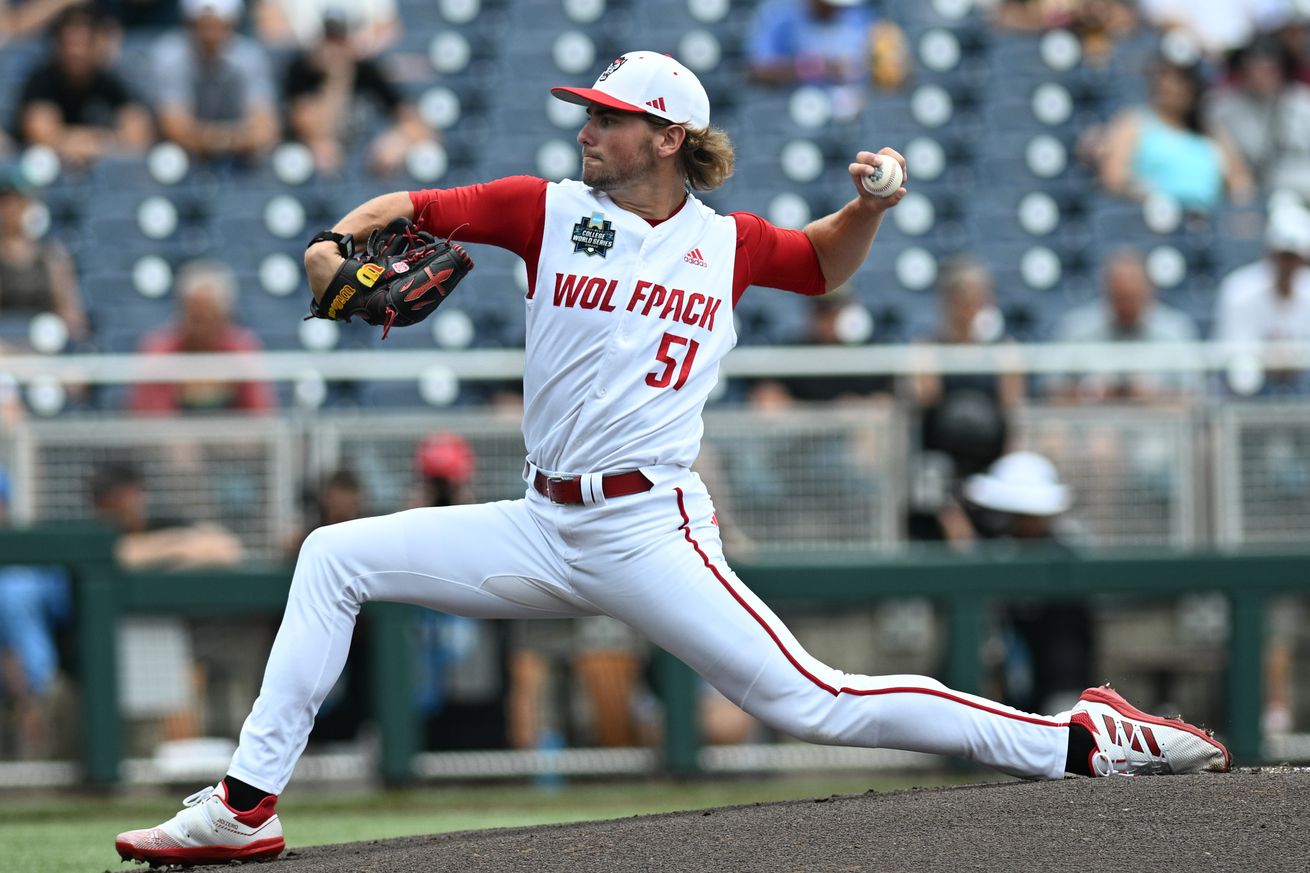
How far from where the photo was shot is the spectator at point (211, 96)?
10.8 m

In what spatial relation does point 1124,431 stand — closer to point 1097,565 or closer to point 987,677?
point 1097,565

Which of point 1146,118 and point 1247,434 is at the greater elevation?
point 1146,118

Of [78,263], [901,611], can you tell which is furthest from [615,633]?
[78,263]

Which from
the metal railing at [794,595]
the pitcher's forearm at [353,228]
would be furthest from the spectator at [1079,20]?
the pitcher's forearm at [353,228]

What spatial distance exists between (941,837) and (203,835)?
176 cm

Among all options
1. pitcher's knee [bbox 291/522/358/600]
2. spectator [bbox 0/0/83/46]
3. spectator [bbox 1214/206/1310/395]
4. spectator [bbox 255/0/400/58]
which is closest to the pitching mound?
pitcher's knee [bbox 291/522/358/600]

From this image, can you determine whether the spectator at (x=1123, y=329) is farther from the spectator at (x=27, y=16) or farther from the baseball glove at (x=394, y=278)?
the spectator at (x=27, y=16)

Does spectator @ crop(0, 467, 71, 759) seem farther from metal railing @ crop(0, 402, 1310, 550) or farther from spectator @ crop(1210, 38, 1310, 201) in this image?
spectator @ crop(1210, 38, 1310, 201)

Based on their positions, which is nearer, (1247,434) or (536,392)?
(536,392)

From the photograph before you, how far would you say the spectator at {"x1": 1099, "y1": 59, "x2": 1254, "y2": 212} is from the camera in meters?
11.5

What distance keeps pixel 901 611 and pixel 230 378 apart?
3204 millimetres

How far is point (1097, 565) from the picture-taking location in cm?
883

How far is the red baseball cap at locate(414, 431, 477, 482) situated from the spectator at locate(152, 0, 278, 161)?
3092 millimetres

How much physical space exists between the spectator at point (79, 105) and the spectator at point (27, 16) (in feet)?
2.24
